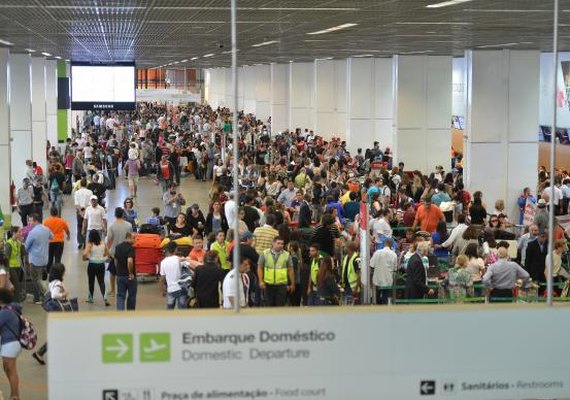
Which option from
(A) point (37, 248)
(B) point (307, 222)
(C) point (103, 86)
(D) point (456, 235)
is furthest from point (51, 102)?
(D) point (456, 235)

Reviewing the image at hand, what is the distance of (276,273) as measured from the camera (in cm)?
1400

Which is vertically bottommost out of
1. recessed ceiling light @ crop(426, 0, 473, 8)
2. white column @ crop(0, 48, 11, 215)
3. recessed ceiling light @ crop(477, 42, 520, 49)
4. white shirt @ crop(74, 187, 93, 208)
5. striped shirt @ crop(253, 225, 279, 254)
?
striped shirt @ crop(253, 225, 279, 254)

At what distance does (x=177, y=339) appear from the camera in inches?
258

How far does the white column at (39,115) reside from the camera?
3150 cm

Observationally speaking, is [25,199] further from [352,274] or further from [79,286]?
[352,274]

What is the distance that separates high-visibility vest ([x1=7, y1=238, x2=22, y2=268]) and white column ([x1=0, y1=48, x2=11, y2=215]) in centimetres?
618

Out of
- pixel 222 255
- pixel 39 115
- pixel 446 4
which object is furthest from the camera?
pixel 39 115

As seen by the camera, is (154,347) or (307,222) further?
(307,222)

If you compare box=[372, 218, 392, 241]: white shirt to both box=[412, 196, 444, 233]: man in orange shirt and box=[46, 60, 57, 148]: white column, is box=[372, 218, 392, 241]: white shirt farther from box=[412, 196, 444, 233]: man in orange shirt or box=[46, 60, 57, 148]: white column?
box=[46, 60, 57, 148]: white column

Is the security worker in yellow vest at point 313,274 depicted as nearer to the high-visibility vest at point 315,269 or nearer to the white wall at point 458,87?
the high-visibility vest at point 315,269

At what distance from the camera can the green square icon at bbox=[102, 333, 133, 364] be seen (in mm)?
6484

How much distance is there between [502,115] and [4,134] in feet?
35.9

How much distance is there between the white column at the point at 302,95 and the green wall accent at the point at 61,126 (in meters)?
9.44

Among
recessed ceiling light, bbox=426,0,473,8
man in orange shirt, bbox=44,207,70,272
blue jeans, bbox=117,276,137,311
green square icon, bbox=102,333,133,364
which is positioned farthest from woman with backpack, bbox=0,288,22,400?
man in orange shirt, bbox=44,207,70,272
